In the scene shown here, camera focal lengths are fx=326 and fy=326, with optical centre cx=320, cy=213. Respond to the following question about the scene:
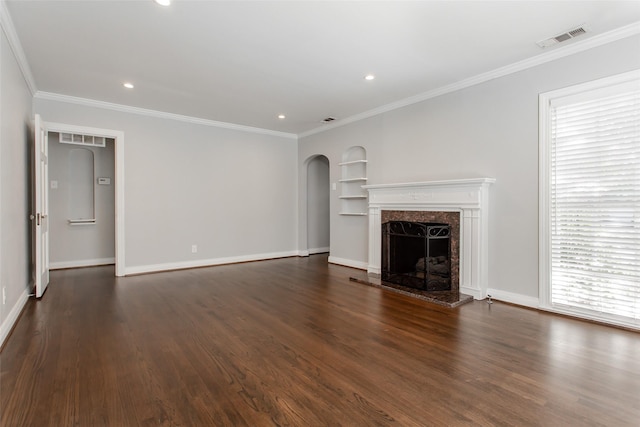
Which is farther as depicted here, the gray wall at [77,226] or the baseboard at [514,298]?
the gray wall at [77,226]

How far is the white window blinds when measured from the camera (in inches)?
112

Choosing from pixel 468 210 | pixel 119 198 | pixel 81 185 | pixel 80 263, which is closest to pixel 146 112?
pixel 119 198

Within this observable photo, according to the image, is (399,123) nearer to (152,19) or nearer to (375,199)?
(375,199)

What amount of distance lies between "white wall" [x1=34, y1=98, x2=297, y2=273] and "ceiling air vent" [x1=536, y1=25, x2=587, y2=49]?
15.5 feet

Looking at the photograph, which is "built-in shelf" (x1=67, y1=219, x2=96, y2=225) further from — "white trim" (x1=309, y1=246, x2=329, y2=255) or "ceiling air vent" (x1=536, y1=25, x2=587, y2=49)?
"ceiling air vent" (x1=536, y1=25, x2=587, y2=49)

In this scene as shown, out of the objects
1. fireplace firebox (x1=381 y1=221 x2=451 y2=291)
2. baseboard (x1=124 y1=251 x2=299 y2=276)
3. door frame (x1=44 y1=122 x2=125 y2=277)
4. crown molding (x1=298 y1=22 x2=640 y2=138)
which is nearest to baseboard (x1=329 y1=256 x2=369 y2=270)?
fireplace firebox (x1=381 y1=221 x2=451 y2=291)

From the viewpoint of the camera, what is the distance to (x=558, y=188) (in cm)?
328

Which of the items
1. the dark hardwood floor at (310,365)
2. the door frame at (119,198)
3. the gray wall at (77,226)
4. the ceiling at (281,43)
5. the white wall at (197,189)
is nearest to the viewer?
the dark hardwood floor at (310,365)

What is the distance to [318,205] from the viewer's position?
748cm

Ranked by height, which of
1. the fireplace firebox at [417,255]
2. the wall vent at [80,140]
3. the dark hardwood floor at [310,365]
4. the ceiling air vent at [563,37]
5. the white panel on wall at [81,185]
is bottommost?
the dark hardwood floor at [310,365]

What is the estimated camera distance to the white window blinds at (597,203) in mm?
2857

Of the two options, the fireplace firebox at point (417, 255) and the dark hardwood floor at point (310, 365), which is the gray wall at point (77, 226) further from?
the fireplace firebox at point (417, 255)

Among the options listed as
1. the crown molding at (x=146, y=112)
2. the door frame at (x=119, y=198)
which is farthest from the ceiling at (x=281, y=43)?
the door frame at (x=119, y=198)

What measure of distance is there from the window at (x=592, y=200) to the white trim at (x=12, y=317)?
4.91 metres
